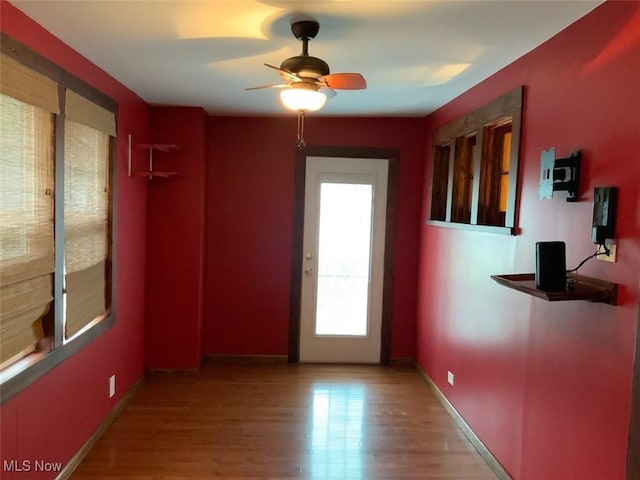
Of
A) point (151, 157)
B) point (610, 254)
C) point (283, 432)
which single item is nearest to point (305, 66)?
point (610, 254)

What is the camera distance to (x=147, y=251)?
402 cm

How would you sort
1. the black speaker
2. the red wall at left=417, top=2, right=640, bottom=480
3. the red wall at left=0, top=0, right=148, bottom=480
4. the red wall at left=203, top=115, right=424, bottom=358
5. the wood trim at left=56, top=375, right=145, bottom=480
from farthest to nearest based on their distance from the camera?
1. the red wall at left=203, top=115, right=424, bottom=358
2. the wood trim at left=56, top=375, right=145, bottom=480
3. the red wall at left=0, top=0, right=148, bottom=480
4. the black speaker
5. the red wall at left=417, top=2, right=640, bottom=480

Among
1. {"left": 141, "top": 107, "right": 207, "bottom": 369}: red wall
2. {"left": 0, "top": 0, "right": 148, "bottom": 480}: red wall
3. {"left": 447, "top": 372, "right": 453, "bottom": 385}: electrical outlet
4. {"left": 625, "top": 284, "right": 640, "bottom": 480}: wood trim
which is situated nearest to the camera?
{"left": 625, "top": 284, "right": 640, "bottom": 480}: wood trim

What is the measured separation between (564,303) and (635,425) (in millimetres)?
588

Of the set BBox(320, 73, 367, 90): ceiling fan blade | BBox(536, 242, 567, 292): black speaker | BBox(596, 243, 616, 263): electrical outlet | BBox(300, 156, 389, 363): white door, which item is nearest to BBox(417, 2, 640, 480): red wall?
BBox(596, 243, 616, 263): electrical outlet

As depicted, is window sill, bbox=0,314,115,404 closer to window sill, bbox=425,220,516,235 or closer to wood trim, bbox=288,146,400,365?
wood trim, bbox=288,146,400,365

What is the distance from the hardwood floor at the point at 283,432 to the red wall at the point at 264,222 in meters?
0.45

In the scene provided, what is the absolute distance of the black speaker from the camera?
1.87 metres

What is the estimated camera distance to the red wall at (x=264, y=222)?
4324 mm

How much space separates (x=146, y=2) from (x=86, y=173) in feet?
3.87

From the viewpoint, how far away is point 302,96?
2172mm

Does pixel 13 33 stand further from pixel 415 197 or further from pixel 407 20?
pixel 415 197

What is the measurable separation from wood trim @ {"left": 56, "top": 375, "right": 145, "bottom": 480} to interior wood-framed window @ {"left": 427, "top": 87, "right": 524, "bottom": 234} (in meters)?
2.73

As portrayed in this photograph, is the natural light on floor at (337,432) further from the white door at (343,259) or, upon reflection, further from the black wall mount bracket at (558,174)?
the black wall mount bracket at (558,174)
